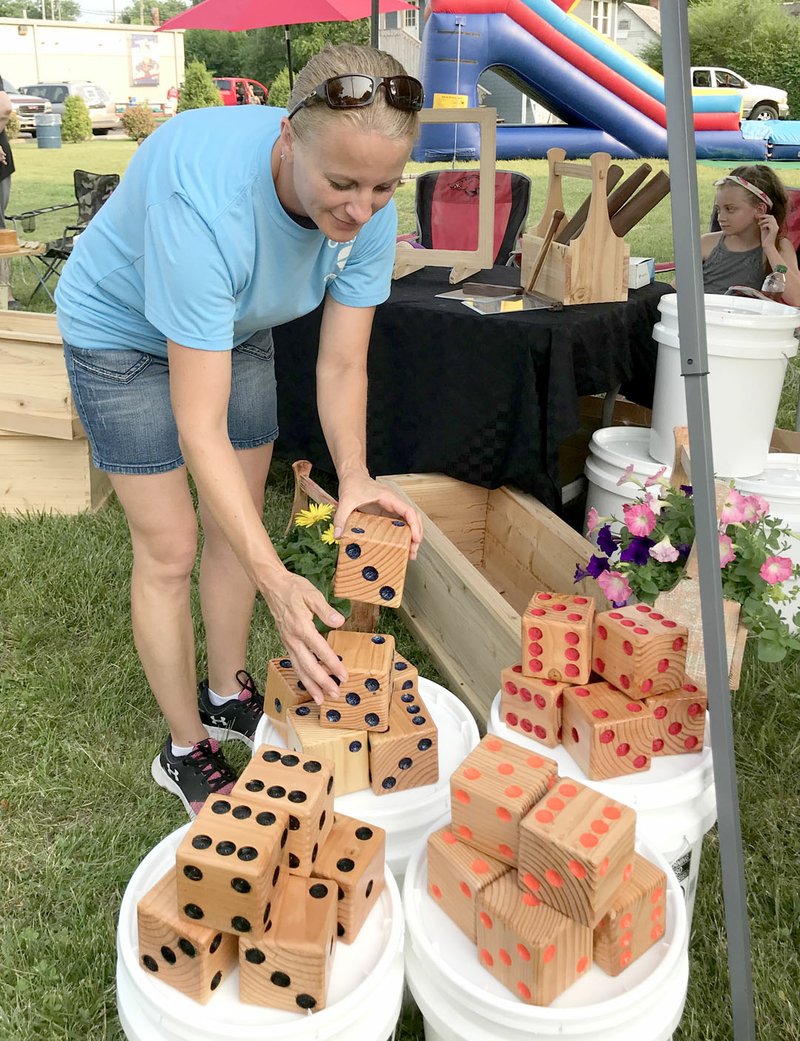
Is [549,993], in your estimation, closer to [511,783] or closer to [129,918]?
[511,783]

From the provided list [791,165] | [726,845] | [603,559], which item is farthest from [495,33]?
[726,845]

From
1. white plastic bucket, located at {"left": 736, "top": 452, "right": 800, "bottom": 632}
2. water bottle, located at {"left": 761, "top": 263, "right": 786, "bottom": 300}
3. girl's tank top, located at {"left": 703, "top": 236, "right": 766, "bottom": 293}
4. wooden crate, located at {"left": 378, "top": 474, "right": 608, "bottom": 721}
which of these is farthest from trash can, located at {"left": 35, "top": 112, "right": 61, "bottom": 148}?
white plastic bucket, located at {"left": 736, "top": 452, "right": 800, "bottom": 632}

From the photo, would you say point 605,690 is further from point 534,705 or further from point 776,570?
point 776,570

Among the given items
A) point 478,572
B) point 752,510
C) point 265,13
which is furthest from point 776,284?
point 265,13

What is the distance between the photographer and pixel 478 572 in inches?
96.7

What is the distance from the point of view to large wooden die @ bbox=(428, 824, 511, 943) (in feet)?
4.11

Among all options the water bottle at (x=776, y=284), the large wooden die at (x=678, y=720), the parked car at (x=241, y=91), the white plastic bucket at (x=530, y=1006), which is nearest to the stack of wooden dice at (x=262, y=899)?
the white plastic bucket at (x=530, y=1006)

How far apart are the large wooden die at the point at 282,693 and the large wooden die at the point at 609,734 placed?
1.49 feet

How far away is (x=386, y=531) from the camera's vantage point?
1.55m

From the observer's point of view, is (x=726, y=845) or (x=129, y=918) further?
(x=726, y=845)

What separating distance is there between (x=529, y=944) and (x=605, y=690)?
55cm

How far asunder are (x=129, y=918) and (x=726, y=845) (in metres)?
0.85

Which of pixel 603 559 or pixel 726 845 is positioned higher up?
pixel 603 559

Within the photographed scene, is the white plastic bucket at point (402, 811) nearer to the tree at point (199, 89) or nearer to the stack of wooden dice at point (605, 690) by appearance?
the stack of wooden dice at point (605, 690)
